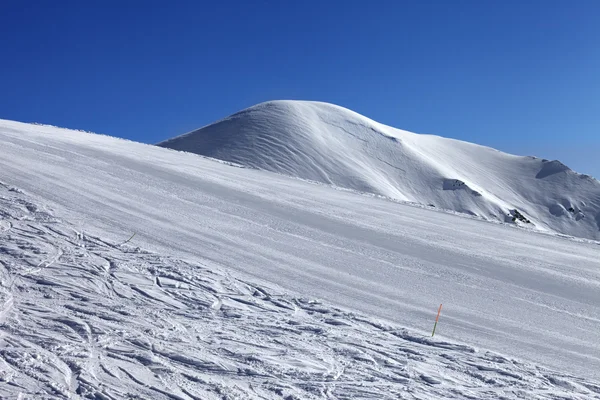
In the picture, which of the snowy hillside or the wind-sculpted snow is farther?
the snowy hillside

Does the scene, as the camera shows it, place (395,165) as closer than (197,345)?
No

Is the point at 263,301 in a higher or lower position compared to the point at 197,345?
higher

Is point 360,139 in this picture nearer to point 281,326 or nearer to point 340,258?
point 340,258

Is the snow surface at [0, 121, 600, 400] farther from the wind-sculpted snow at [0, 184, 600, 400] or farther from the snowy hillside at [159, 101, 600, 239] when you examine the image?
the snowy hillside at [159, 101, 600, 239]

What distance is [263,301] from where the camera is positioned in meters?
8.38

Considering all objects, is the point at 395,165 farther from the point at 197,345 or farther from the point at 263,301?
the point at 197,345

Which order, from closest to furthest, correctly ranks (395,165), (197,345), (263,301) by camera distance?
(197,345)
(263,301)
(395,165)

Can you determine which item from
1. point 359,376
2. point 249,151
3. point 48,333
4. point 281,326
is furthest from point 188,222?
point 249,151

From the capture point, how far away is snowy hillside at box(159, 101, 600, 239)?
4578 centimetres

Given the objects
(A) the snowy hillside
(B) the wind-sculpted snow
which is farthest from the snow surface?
(A) the snowy hillside

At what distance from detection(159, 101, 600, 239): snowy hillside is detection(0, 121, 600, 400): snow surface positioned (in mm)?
27614

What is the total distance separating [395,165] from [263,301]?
1906 inches

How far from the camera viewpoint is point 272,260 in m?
10.7

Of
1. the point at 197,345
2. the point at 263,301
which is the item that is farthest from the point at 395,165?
the point at 197,345
